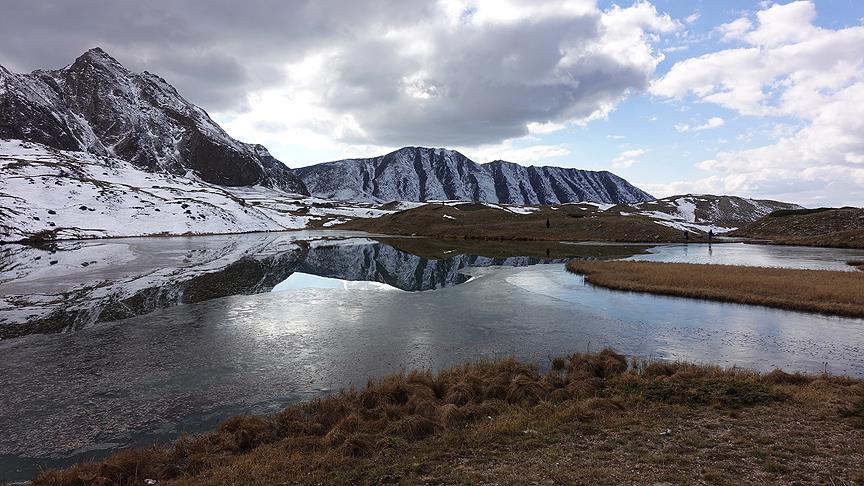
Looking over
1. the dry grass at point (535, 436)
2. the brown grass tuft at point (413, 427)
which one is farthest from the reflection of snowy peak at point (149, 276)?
the brown grass tuft at point (413, 427)

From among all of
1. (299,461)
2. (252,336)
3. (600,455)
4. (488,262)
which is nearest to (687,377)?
(600,455)

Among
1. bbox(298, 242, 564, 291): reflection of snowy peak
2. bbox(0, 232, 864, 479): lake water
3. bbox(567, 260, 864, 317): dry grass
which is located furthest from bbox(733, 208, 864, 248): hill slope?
bbox(0, 232, 864, 479): lake water

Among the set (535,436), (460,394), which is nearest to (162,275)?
(460,394)

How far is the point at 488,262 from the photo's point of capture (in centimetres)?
6725

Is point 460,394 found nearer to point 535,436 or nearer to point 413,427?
point 413,427

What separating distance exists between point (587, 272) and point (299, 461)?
1801 inches

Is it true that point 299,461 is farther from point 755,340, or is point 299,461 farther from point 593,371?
point 755,340

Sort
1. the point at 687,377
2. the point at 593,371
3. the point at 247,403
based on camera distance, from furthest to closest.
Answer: the point at 593,371 < the point at 687,377 < the point at 247,403

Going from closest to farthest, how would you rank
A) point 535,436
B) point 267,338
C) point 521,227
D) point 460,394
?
point 535,436 < point 460,394 < point 267,338 < point 521,227

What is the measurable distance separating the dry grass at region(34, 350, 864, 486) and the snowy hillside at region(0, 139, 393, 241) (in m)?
110

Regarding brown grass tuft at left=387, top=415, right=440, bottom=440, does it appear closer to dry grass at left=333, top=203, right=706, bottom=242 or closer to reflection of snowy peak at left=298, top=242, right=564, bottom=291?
reflection of snowy peak at left=298, top=242, right=564, bottom=291

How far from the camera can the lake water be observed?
50.1 feet

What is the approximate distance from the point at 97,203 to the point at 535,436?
15104 cm

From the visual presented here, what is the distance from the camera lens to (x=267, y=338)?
80.8 feet
